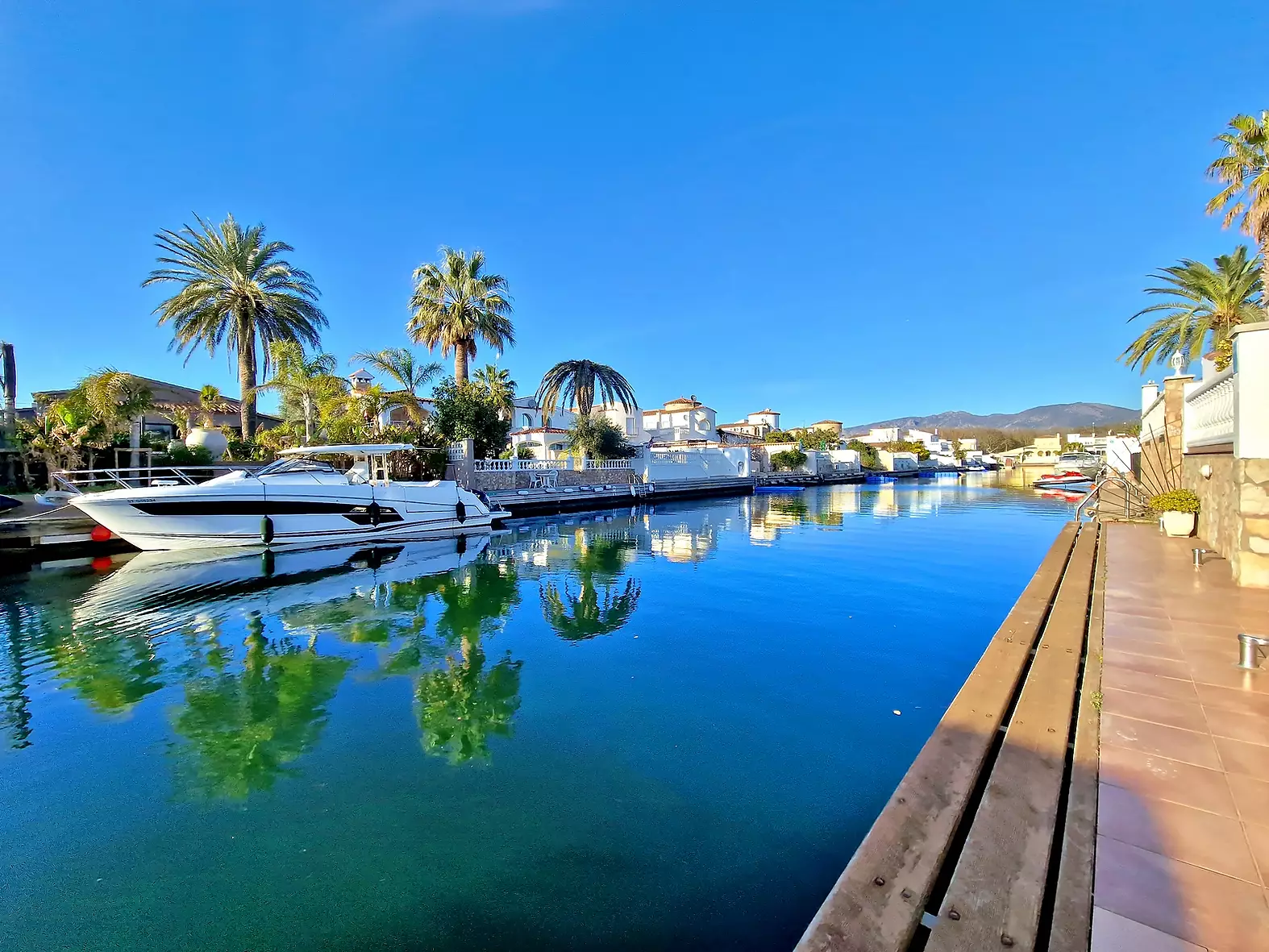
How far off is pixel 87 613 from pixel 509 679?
736cm

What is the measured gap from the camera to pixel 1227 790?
234 centimetres

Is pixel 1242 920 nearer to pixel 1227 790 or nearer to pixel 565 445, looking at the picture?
pixel 1227 790

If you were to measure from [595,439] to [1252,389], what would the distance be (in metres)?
28.0

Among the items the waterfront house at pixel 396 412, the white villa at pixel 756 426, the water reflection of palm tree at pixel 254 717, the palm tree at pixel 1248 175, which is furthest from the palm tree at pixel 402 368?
the white villa at pixel 756 426

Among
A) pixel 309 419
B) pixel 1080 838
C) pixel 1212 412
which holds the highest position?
pixel 309 419

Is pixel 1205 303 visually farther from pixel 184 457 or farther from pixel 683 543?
pixel 184 457

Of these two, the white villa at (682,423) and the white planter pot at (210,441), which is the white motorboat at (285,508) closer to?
the white planter pot at (210,441)

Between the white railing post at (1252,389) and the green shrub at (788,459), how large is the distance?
4550 cm

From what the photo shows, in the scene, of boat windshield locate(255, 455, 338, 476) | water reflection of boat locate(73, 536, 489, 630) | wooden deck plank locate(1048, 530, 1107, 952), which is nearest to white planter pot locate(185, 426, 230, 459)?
boat windshield locate(255, 455, 338, 476)

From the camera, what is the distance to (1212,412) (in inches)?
268

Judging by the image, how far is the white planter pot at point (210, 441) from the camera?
19.7m

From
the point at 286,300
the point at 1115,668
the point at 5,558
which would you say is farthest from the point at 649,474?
the point at 1115,668

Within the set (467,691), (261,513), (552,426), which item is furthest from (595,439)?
(467,691)

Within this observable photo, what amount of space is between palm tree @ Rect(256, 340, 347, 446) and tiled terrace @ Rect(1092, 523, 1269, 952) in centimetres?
2257
